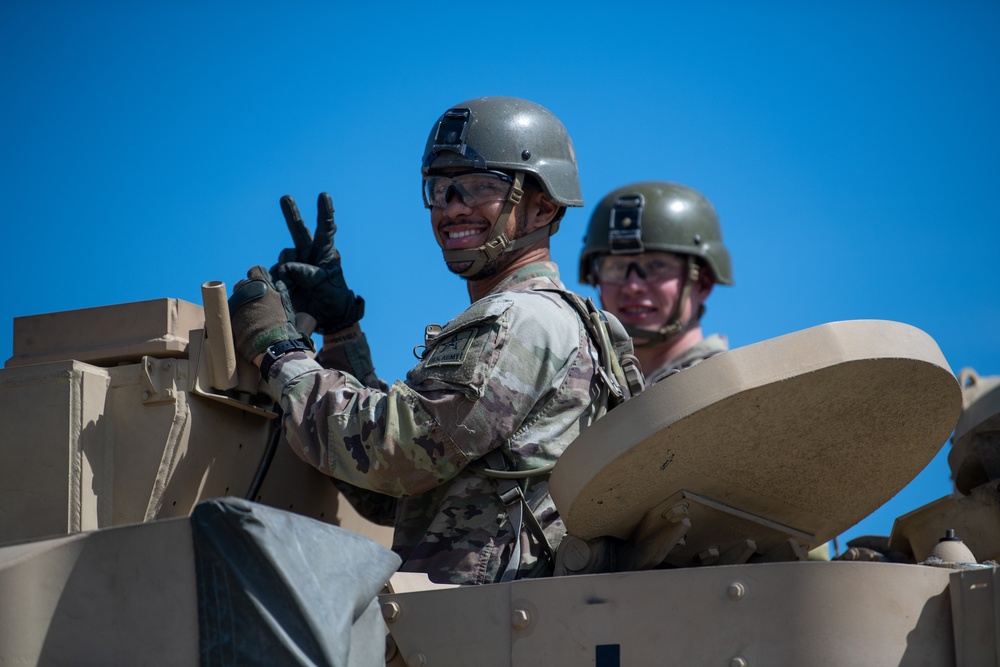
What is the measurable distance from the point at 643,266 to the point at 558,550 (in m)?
7.82

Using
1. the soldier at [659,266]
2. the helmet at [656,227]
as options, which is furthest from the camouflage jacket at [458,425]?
the helmet at [656,227]

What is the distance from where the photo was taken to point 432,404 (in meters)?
5.80

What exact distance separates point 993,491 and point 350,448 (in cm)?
278

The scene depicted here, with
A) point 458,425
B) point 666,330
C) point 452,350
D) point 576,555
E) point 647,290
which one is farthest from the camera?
point 647,290

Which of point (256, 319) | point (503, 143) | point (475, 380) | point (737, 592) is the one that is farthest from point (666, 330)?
point (737, 592)

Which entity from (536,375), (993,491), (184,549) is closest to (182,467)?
(536,375)

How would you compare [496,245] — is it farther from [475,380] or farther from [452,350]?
[475,380]

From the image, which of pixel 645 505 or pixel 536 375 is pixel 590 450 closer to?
pixel 645 505

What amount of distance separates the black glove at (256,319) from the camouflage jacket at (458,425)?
0.13 meters

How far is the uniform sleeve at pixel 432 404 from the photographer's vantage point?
19.0 feet

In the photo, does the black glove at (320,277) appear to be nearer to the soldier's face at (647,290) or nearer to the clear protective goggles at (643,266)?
the soldier's face at (647,290)

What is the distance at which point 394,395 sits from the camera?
5.88m

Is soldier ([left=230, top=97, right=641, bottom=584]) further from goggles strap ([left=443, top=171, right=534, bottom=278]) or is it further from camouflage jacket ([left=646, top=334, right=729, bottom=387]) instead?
camouflage jacket ([left=646, top=334, right=729, bottom=387])

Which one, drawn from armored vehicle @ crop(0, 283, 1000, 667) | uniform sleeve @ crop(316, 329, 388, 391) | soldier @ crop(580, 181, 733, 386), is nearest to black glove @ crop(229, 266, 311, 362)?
armored vehicle @ crop(0, 283, 1000, 667)
